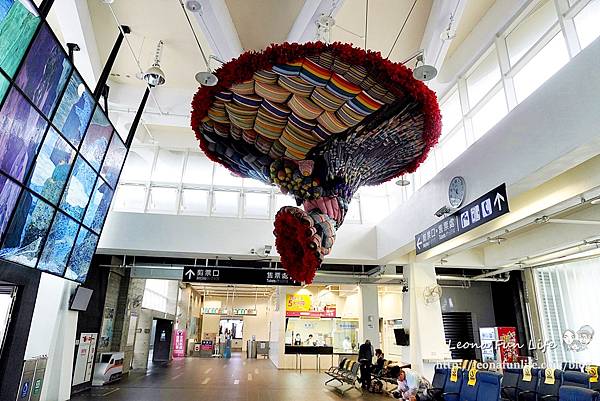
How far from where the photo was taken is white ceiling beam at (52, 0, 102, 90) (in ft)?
20.7

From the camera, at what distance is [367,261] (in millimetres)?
10602

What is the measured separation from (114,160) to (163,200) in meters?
3.15

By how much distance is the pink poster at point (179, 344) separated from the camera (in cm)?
2183

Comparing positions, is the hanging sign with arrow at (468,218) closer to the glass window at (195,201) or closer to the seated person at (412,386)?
the seated person at (412,386)

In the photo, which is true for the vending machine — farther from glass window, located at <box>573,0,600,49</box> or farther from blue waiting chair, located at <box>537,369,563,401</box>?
glass window, located at <box>573,0,600,49</box>

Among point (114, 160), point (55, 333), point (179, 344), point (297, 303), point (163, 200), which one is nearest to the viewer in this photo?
point (114, 160)

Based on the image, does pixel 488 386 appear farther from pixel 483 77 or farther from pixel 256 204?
pixel 256 204

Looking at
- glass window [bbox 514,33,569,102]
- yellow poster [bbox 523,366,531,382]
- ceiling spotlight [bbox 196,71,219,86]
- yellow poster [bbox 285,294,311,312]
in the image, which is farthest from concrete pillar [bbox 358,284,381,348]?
ceiling spotlight [bbox 196,71,219,86]

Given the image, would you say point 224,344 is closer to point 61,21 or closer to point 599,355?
point 599,355

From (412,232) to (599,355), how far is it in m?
6.87

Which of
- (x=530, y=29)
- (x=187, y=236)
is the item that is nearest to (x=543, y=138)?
(x=530, y=29)

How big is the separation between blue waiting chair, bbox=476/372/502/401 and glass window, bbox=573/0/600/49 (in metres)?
4.57

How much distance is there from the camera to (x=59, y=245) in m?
6.69

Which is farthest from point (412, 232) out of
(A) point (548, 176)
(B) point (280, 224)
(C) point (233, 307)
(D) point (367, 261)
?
(C) point (233, 307)
